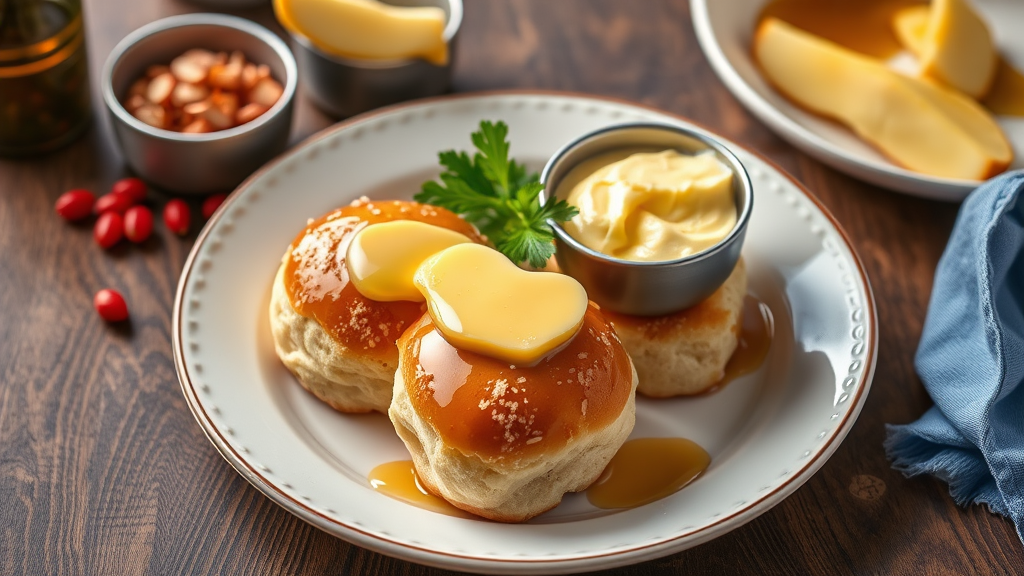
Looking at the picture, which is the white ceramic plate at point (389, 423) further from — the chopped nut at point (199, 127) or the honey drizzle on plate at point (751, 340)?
the chopped nut at point (199, 127)

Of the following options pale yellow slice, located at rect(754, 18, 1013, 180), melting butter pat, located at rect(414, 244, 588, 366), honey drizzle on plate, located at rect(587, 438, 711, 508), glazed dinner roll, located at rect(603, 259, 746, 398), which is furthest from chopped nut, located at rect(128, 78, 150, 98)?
pale yellow slice, located at rect(754, 18, 1013, 180)

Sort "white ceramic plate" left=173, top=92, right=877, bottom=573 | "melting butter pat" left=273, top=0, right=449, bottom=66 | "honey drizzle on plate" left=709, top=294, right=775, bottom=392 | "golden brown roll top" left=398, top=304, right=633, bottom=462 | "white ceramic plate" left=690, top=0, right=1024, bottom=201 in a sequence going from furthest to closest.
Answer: "melting butter pat" left=273, top=0, right=449, bottom=66
"white ceramic plate" left=690, top=0, right=1024, bottom=201
"honey drizzle on plate" left=709, top=294, right=775, bottom=392
"white ceramic plate" left=173, top=92, right=877, bottom=573
"golden brown roll top" left=398, top=304, right=633, bottom=462

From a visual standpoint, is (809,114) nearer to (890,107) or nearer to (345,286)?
(890,107)

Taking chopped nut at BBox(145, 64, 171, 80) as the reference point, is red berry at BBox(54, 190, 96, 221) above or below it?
below

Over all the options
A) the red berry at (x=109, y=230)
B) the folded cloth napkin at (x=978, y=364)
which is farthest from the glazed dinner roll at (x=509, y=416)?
the red berry at (x=109, y=230)

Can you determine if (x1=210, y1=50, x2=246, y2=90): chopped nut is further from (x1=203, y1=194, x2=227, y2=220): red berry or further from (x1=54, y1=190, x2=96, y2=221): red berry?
(x1=54, y1=190, x2=96, y2=221): red berry

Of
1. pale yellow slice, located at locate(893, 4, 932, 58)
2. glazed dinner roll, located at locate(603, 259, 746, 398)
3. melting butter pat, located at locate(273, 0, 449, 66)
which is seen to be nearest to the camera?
glazed dinner roll, located at locate(603, 259, 746, 398)
